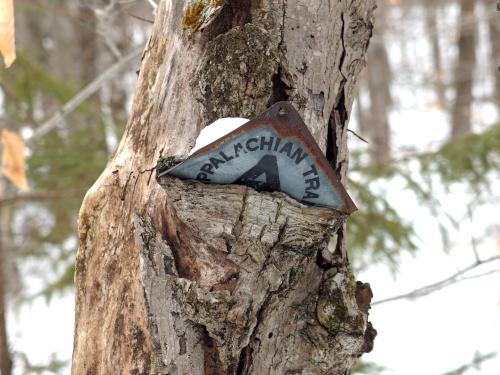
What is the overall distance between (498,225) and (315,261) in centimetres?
544

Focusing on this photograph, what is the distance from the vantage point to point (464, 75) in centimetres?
980

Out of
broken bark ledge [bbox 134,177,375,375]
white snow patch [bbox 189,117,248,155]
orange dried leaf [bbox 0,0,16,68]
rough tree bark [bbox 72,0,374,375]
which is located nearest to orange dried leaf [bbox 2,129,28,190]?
orange dried leaf [bbox 0,0,16,68]

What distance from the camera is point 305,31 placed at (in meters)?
1.27

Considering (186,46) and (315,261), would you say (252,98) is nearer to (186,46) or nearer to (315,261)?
(186,46)

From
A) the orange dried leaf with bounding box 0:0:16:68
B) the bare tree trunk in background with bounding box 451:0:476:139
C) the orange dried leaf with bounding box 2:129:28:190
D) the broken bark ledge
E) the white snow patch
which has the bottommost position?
the broken bark ledge

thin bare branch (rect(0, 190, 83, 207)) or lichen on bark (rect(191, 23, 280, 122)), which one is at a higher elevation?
thin bare branch (rect(0, 190, 83, 207))

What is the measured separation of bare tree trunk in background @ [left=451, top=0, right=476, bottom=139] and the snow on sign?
28.8 ft

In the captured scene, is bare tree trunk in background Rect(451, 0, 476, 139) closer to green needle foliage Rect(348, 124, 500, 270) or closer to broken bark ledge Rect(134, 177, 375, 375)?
green needle foliage Rect(348, 124, 500, 270)

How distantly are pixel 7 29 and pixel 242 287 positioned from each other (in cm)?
101

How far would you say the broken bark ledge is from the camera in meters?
1.10

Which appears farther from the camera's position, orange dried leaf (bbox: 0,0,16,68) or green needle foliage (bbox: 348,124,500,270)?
green needle foliage (bbox: 348,124,500,270)

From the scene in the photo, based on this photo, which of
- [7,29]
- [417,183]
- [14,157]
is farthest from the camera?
[417,183]

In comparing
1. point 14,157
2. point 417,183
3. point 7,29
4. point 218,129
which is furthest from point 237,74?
point 417,183

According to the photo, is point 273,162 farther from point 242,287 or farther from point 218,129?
point 242,287
